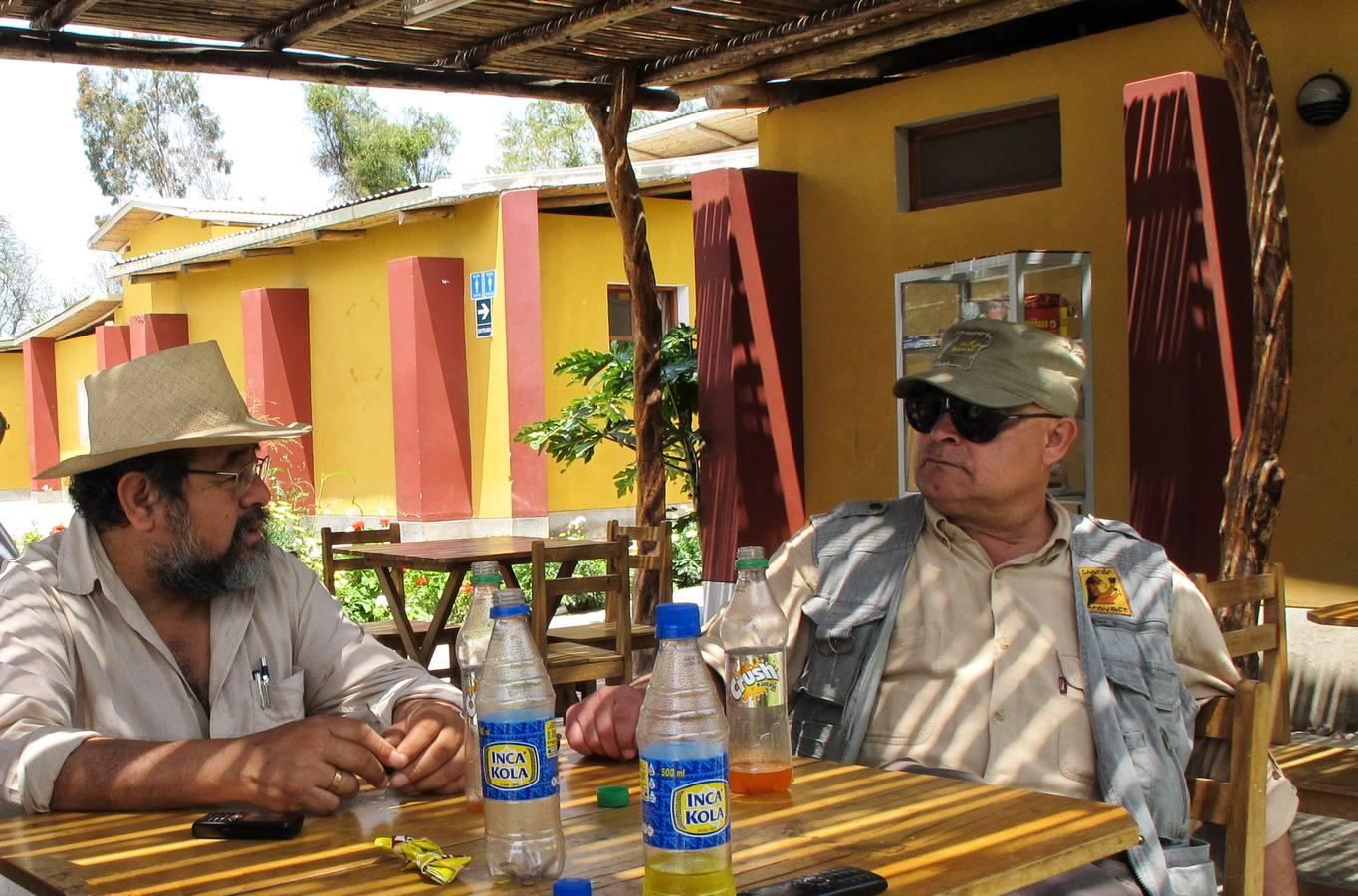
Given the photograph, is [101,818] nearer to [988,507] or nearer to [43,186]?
[988,507]

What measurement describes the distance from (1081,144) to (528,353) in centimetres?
761

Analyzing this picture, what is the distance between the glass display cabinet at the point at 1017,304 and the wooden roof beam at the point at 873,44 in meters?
1.11

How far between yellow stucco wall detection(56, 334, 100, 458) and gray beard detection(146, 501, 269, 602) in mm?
24489

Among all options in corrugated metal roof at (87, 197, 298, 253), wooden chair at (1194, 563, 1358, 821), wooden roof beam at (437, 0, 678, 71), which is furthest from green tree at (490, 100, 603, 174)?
wooden chair at (1194, 563, 1358, 821)

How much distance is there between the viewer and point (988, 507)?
3000 millimetres

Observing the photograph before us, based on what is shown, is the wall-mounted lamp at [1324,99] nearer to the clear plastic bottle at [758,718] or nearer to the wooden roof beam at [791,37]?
the wooden roof beam at [791,37]

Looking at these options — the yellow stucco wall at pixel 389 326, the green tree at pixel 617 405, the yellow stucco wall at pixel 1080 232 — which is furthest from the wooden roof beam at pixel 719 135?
the yellow stucco wall at pixel 1080 232

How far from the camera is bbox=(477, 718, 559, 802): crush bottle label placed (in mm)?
1889

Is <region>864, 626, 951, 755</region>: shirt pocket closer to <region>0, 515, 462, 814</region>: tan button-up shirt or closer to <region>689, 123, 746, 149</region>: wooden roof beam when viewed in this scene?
<region>0, 515, 462, 814</region>: tan button-up shirt

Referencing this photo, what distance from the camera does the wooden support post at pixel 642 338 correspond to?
8047mm

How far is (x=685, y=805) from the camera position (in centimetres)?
172

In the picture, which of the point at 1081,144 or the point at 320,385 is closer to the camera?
the point at 1081,144

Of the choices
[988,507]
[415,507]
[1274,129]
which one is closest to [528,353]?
[415,507]

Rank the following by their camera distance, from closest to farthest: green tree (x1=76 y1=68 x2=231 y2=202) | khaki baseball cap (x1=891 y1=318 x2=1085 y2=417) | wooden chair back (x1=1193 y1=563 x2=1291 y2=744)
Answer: khaki baseball cap (x1=891 y1=318 x2=1085 y2=417)
wooden chair back (x1=1193 y1=563 x2=1291 y2=744)
green tree (x1=76 y1=68 x2=231 y2=202)
